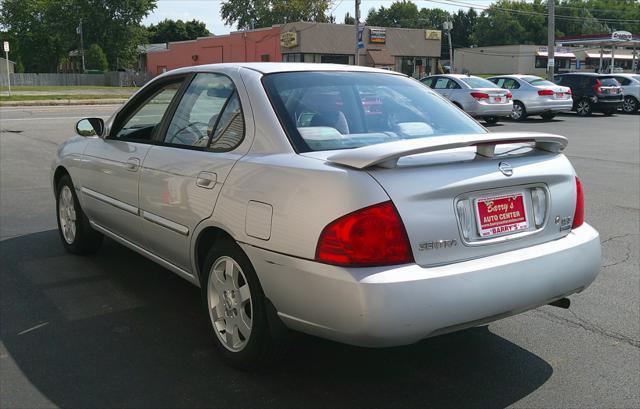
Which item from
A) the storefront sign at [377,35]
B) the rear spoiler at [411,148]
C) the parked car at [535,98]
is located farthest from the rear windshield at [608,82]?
the storefront sign at [377,35]

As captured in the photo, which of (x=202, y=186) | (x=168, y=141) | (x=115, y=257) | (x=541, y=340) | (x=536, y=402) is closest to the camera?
(x=536, y=402)

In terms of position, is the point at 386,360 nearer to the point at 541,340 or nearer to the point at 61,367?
the point at 541,340

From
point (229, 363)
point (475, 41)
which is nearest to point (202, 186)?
point (229, 363)

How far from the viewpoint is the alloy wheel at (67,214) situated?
5529 millimetres

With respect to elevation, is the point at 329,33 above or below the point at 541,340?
above

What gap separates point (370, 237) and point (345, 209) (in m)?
0.16

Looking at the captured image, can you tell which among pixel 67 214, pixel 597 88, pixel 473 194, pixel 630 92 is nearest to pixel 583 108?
pixel 597 88

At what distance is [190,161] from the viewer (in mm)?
3768

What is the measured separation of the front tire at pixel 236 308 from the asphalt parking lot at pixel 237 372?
13 cm

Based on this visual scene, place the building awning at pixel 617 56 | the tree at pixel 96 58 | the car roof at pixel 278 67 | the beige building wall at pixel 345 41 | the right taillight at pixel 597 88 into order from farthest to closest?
1. the building awning at pixel 617 56
2. the tree at pixel 96 58
3. the beige building wall at pixel 345 41
4. the right taillight at pixel 597 88
5. the car roof at pixel 278 67

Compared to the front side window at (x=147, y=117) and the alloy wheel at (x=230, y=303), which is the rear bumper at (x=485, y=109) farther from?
the alloy wheel at (x=230, y=303)

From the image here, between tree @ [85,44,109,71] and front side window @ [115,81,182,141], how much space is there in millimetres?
76360

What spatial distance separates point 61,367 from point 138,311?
0.86 meters

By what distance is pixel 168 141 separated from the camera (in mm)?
4152
